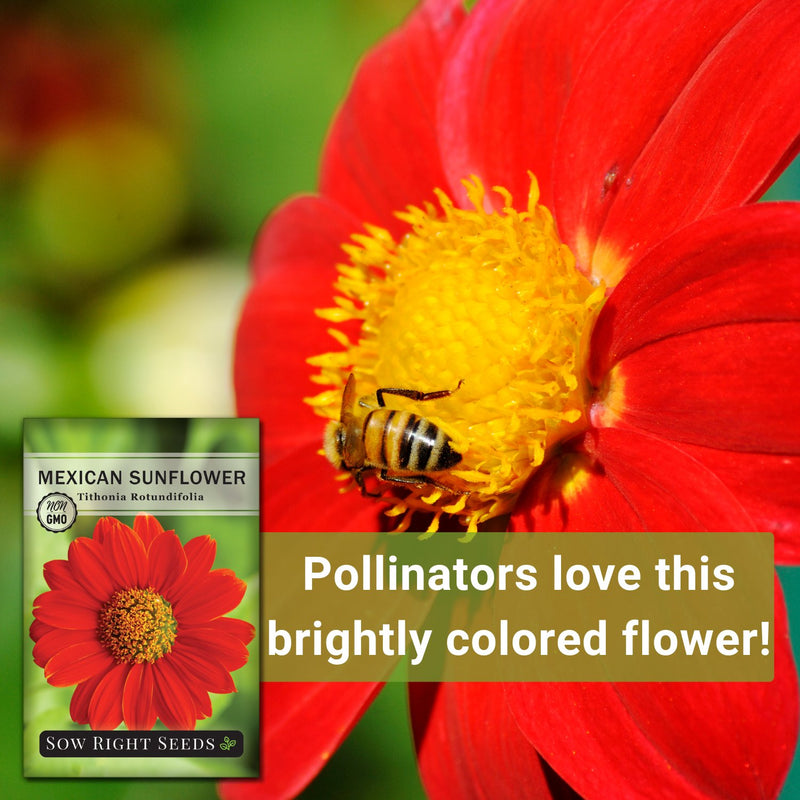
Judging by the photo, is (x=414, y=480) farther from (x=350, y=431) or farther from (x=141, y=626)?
(x=141, y=626)

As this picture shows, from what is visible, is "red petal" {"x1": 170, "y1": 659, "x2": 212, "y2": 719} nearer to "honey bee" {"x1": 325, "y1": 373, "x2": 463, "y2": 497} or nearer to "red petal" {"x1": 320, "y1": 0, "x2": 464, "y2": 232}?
"honey bee" {"x1": 325, "y1": 373, "x2": 463, "y2": 497}

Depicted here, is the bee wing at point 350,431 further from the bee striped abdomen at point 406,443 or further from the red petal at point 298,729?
the red petal at point 298,729

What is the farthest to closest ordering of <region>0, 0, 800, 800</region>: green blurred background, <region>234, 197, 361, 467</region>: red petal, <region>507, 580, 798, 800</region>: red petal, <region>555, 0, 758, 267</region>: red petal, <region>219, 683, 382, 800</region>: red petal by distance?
1. <region>0, 0, 800, 800</region>: green blurred background
2. <region>234, 197, 361, 467</region>: red petal
3. <region>219, 683, 382, 800</region>: red petal
4. <region>555, 0, 758, 267</region>: red petal
5. <region>507, 580, 798, 800</region>: red petal

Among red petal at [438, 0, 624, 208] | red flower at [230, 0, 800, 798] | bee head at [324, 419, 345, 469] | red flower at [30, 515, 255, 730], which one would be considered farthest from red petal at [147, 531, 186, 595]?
red petal at [438, 0, 624, 208]

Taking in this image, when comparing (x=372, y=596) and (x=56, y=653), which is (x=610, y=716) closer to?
(x=372, y=596)

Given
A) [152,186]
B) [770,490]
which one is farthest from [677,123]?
[152,186]

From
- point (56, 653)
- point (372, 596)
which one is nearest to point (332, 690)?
point (372, 596)
